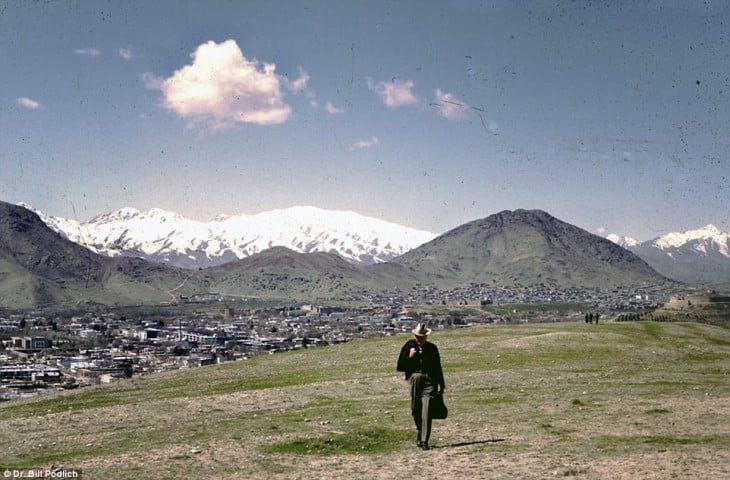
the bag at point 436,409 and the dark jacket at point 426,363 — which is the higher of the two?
the dark jacket at point 426,363

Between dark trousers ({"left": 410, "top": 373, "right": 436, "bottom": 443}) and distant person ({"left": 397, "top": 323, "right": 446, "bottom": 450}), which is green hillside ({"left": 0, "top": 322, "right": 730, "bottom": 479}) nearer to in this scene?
dark trousers ({"left": 410, "top": 373, "right": 436, "bottom": 443})

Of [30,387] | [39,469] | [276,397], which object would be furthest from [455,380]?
[30,387]

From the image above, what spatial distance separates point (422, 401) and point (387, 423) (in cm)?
319

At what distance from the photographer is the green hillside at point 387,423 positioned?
14.0 meters

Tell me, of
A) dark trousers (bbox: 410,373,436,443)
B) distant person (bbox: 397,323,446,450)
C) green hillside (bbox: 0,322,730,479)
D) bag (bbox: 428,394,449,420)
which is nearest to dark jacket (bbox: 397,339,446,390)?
distant person (bbox: 397,323,446,450)

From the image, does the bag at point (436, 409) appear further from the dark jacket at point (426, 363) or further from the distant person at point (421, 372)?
the dark jacket at point (426, 363)

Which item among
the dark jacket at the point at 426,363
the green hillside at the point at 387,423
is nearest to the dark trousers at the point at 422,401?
the dark jacket at the point at 426,363

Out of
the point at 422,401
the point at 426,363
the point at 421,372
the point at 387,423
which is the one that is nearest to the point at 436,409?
the point at 422,401

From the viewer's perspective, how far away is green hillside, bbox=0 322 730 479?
14.0 m

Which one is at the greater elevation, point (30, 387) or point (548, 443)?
point (548, 443)

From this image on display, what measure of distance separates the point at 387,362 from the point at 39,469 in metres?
24.3

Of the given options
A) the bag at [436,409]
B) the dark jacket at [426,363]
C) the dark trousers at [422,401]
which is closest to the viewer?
the dark trousers at [422,401]

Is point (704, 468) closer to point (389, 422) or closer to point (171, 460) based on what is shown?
point (389, 422)

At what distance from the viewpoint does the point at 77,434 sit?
19.3 metres
